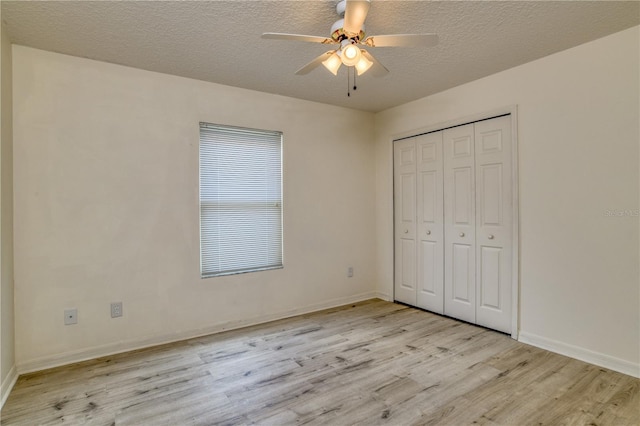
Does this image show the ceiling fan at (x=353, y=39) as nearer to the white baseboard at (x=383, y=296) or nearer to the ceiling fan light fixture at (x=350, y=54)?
the ceiling fan light fixture at (x=350, y=54)

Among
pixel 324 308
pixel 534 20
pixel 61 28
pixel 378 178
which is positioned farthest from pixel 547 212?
pixel 61 28

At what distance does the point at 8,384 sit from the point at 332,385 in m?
2.20

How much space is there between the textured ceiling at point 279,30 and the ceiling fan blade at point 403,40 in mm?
260

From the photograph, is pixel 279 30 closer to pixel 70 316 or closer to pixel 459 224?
pixel 459 224

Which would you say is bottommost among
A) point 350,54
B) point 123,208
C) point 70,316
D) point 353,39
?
point 70,316

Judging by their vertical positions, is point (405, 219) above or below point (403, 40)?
below

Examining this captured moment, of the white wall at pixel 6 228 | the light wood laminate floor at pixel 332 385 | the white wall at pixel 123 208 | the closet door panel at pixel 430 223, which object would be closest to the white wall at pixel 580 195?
the light wood laminate floor at pixel 332 385

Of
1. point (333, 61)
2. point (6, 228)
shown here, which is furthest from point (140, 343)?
point (333, 61)

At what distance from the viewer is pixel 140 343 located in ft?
9.76

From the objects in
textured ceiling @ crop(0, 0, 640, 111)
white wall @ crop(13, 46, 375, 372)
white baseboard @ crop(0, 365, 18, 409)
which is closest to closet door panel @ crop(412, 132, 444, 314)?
textured ceiling @ crop(0, 0, 640, 111)

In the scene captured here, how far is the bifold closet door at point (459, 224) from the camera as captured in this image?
3.49 m

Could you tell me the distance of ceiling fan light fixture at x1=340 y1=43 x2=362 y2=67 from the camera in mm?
2051

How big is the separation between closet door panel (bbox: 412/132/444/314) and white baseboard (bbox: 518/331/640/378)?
98 cm

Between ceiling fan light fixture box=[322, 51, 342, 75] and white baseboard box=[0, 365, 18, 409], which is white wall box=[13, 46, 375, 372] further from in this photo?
ceiling fan light fixture box=[322, 51, 342, 75]
